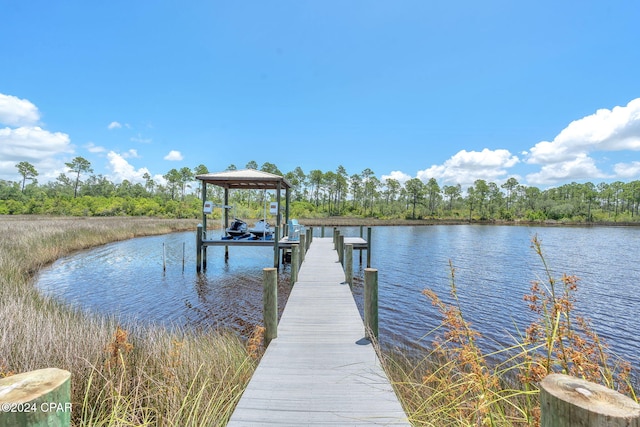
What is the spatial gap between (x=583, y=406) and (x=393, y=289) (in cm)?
1146

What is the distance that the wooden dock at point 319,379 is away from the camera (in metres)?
3.15

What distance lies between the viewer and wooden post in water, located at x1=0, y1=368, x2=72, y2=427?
1417 millimetres

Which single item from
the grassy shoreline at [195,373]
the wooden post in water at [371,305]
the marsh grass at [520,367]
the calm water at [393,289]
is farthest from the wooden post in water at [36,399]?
the calm water at [393,289]

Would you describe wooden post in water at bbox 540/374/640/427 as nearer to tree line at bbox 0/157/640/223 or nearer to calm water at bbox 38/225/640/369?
calm water at bbox 38/225/640/369

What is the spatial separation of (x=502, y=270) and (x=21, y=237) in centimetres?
2381

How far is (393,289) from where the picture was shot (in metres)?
12.3

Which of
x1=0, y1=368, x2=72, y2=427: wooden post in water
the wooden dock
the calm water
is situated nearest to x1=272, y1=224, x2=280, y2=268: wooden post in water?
the calm water

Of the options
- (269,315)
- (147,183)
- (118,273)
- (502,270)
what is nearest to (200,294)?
(118,273)

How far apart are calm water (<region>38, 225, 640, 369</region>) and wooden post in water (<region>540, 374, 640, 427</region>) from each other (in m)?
4.35

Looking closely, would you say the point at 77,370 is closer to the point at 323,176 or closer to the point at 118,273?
the point at 118,273

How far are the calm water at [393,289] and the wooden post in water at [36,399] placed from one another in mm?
5563

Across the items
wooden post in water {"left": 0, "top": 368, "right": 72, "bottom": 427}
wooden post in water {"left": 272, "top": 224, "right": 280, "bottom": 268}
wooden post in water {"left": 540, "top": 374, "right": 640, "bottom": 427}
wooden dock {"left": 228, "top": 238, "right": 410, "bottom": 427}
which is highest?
wooden post in water {"left": 540, "top": 374, "right": 640, "bottom": 427}

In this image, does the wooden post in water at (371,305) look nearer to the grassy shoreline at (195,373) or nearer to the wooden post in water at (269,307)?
the grassy shoreline at (195,373)

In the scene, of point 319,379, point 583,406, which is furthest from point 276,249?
point 583,406
